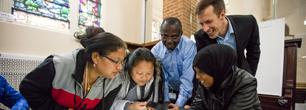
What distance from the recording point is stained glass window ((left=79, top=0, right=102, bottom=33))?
4152 millimetres

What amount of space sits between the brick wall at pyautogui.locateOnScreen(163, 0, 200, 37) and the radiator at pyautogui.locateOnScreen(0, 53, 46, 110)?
3.46m

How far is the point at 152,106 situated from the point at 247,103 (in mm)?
689

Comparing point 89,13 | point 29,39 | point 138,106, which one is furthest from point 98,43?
point 89,13

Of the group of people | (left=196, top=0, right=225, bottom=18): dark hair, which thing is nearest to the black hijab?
the group of people

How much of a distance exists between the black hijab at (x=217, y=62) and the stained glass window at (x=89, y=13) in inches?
146

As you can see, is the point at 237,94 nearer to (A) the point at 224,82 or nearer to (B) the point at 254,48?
(A) the point at 224,82

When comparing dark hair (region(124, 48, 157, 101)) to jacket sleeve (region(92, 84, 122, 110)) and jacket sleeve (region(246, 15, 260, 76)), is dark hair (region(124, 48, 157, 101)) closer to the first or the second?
jacket sleeve (region(92, 84, 122, 110))

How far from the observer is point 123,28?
4.83m

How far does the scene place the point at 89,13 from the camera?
4.31m

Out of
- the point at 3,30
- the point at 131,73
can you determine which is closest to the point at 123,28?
the point at 3,30

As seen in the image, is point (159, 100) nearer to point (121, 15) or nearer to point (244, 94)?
point (244, 94)

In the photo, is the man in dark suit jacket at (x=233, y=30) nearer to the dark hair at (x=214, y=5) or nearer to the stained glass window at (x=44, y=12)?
the dark hair at (x=214, y=5)

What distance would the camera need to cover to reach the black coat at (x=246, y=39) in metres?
1.41

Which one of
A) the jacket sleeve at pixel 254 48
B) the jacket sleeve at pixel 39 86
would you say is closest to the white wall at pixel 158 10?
the jacket sleeve at pixel 254 48
